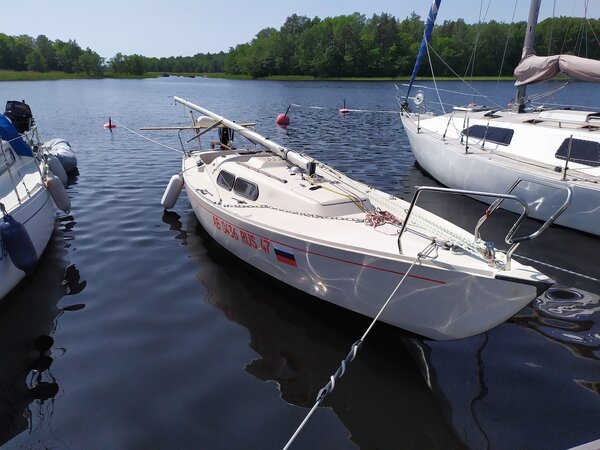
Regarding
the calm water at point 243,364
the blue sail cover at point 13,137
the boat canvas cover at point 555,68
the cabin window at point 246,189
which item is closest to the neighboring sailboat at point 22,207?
the blue sail cover at point 13,137

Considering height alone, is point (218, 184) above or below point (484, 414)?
above

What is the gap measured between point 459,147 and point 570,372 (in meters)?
8.90

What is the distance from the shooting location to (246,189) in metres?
8.91

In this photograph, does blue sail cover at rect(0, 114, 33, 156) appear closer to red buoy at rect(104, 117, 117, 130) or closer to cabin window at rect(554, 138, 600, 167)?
cabin window at rect(554, 138, 600, 167)

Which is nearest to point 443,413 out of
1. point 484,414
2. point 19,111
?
point 484,414

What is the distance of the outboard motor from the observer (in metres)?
14.1

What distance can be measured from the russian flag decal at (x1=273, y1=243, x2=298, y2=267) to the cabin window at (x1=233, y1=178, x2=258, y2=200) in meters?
1.86

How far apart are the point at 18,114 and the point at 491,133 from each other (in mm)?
15535

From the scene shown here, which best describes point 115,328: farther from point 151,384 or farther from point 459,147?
point 459,147

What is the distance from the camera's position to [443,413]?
5.21 metres

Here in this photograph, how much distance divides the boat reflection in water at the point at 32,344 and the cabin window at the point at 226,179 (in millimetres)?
3471

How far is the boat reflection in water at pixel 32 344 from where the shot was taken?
206 inches

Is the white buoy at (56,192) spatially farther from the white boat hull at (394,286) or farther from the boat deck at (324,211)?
the white boat hull at (394,286)

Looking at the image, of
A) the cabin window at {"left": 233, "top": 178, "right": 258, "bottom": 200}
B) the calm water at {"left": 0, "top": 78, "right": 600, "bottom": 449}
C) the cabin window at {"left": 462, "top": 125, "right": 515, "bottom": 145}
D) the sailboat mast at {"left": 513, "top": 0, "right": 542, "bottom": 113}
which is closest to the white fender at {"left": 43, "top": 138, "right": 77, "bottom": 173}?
the calm water at {"left": 0, "top": 78, "right": 600, "bottom": 449}
